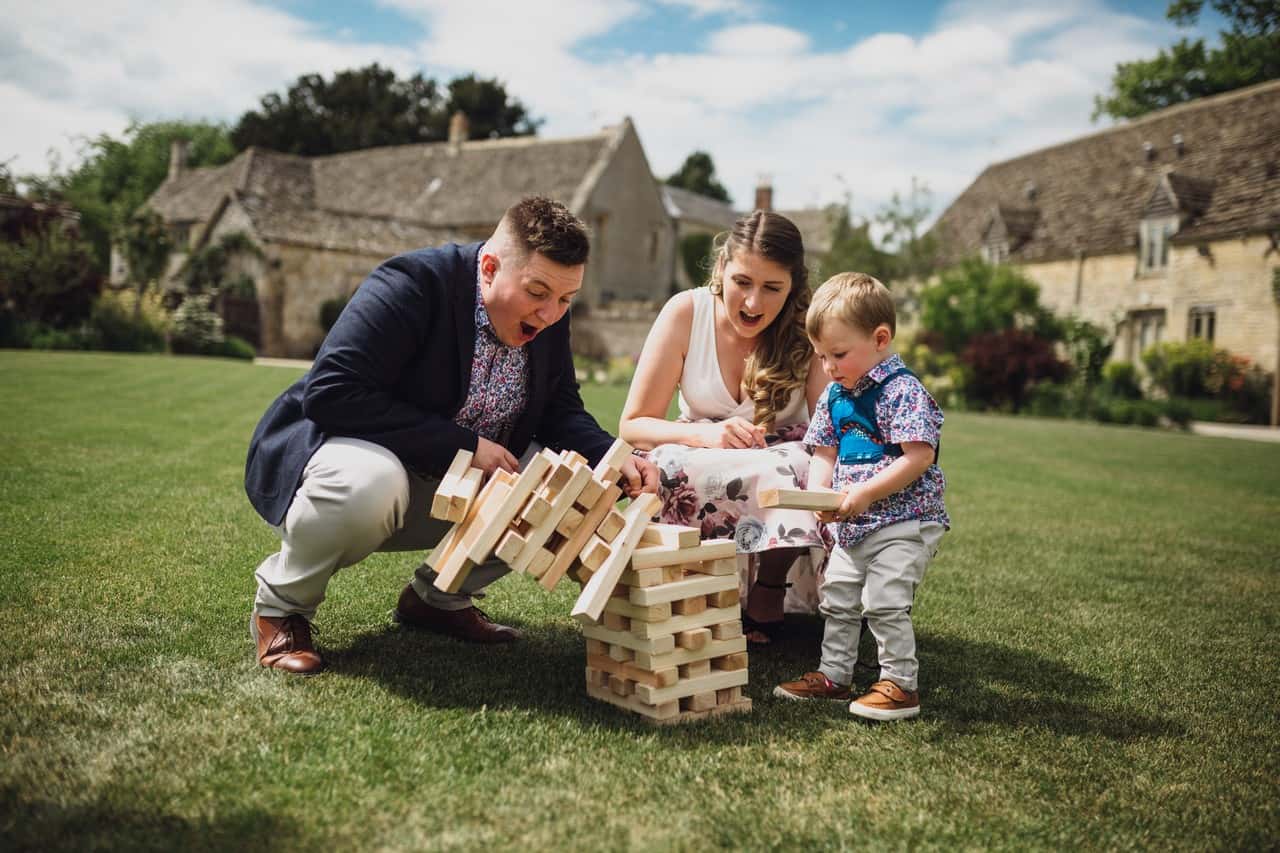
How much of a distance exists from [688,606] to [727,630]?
213 mm

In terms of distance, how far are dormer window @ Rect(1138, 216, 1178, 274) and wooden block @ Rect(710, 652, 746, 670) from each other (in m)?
28.8

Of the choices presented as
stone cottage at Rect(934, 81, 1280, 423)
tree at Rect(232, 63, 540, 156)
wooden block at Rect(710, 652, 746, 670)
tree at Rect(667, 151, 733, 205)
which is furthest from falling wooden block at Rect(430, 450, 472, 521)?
tree at Rect(667, 151, 733, 205)

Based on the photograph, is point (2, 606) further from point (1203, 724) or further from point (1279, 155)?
point (1279, 155)

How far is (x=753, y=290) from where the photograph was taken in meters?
3.93

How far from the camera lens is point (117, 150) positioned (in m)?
60.7

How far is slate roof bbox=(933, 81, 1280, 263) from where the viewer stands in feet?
85.7

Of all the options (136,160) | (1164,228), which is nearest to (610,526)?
(1164,228)

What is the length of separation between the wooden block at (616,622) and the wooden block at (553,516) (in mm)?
367

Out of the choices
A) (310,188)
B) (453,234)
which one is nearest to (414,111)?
(310,188)

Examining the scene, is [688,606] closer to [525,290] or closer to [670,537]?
[670,537]

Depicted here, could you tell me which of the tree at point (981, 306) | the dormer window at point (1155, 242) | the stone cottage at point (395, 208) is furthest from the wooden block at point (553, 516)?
the stone cottage at point (395, 208)

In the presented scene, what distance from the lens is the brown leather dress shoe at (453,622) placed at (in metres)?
3.85

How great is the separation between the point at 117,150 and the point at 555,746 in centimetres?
7020

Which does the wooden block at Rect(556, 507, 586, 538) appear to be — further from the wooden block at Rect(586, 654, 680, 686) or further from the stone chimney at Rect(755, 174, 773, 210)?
the stone chimney at Rect(755, 174, 773, 210)
